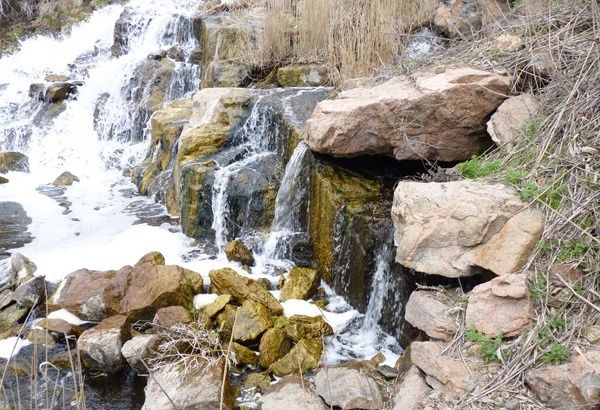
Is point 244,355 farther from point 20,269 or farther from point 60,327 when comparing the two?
point 20,269

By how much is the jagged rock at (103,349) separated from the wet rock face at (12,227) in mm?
2127

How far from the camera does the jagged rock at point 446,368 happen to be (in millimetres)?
2234

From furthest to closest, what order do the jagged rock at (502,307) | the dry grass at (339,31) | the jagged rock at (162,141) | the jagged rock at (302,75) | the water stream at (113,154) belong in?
the jagged rock at (162,141) < the jagged rock at (302,75) < the dry grass at (339,31) < the water stream at (113,154) < the jagged rock at (502,307)

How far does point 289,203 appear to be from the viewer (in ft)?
15.0

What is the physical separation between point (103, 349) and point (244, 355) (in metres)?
0.86

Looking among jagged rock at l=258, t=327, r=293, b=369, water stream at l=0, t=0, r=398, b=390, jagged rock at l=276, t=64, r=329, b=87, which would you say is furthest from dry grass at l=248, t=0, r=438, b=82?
jagged rock at l=258, t=327, r=293, b=369

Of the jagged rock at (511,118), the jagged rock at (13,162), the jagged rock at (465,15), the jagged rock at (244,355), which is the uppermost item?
the jagged rock at (465,15)

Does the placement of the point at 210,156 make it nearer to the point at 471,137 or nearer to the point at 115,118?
the point at 471,137

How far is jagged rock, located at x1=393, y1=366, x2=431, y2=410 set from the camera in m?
2.37

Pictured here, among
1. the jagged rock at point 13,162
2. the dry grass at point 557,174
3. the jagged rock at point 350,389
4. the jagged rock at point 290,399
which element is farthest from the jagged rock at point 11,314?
the jagged rock at point 13,162

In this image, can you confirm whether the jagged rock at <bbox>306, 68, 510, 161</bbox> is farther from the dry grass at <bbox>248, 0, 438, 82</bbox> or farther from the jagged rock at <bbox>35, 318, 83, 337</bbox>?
the jagged rock at <bbox>35, 318, 83, 337</bbox>

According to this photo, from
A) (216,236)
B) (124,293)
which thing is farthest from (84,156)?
(124,293)

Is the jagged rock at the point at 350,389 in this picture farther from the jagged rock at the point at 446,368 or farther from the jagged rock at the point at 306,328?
the jagged rock at the point at 306,328

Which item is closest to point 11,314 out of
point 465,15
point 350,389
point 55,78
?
point 350,389
